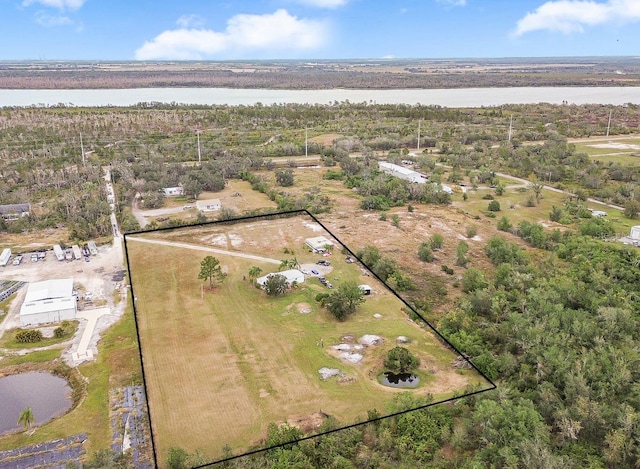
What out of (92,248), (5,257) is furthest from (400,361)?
(5,257)

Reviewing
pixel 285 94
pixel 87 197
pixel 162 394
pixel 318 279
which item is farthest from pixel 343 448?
pixel 285 94

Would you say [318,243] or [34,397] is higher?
[318,243]

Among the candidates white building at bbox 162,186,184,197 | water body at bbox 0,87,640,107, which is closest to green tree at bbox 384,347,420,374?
white building at bbox 162,186,184,197

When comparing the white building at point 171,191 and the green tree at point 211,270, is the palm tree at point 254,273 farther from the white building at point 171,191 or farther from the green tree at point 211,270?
the white building at point 171,191

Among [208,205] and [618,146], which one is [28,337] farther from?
[618,146]

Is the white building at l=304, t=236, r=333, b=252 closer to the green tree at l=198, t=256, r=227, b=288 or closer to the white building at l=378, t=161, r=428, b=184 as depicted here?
the green tree at l=198, t=256, r=227, b=288

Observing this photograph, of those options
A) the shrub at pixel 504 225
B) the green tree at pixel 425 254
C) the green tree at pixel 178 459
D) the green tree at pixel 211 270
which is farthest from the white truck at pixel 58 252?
the shrub at pixel 504 225

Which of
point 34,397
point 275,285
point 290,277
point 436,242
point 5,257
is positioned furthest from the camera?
point 436,242
